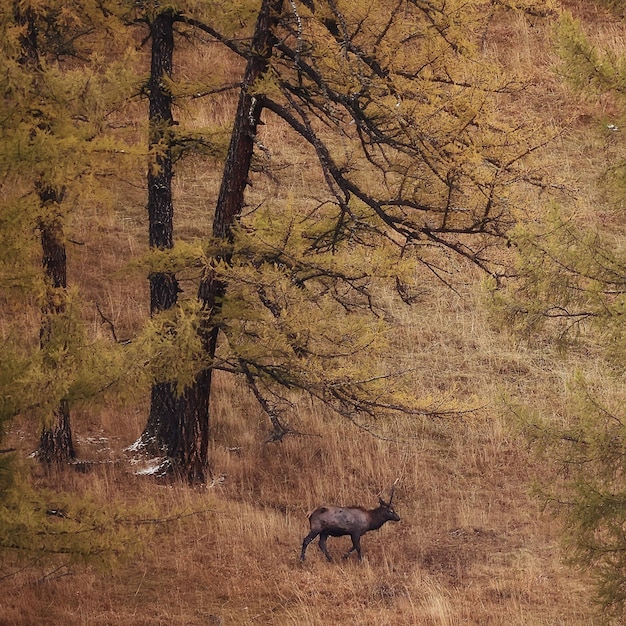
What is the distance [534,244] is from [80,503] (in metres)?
4.51

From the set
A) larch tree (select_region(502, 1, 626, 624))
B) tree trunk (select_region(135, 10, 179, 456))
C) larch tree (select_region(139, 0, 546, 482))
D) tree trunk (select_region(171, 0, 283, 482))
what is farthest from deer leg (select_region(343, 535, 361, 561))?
Result: larch tree (select_region(502, 1, 626, 624))

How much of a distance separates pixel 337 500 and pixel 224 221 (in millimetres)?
4249

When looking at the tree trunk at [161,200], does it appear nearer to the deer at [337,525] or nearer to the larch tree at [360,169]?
the larch tree at [360,169]

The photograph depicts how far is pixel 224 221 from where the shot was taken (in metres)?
12.4

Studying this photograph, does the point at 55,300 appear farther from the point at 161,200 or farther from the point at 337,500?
the point at 337,500

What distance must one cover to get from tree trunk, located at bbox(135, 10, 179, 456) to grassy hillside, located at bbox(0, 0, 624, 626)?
680 mm

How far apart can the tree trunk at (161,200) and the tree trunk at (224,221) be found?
11.9 inches

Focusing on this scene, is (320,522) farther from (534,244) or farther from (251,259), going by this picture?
(534,244)

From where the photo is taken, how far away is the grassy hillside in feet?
34.6

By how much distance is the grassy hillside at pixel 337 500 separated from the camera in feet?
34.6

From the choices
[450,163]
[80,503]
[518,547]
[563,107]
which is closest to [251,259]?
[450,163]

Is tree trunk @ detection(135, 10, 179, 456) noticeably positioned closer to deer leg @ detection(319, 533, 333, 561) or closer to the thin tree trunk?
the thin tree trunk

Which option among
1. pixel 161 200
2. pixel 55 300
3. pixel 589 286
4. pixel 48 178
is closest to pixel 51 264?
pixel 161 200

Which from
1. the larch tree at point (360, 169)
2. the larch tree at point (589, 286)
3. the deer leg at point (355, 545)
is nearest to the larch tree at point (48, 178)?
the larch tree at point (360, 169)
